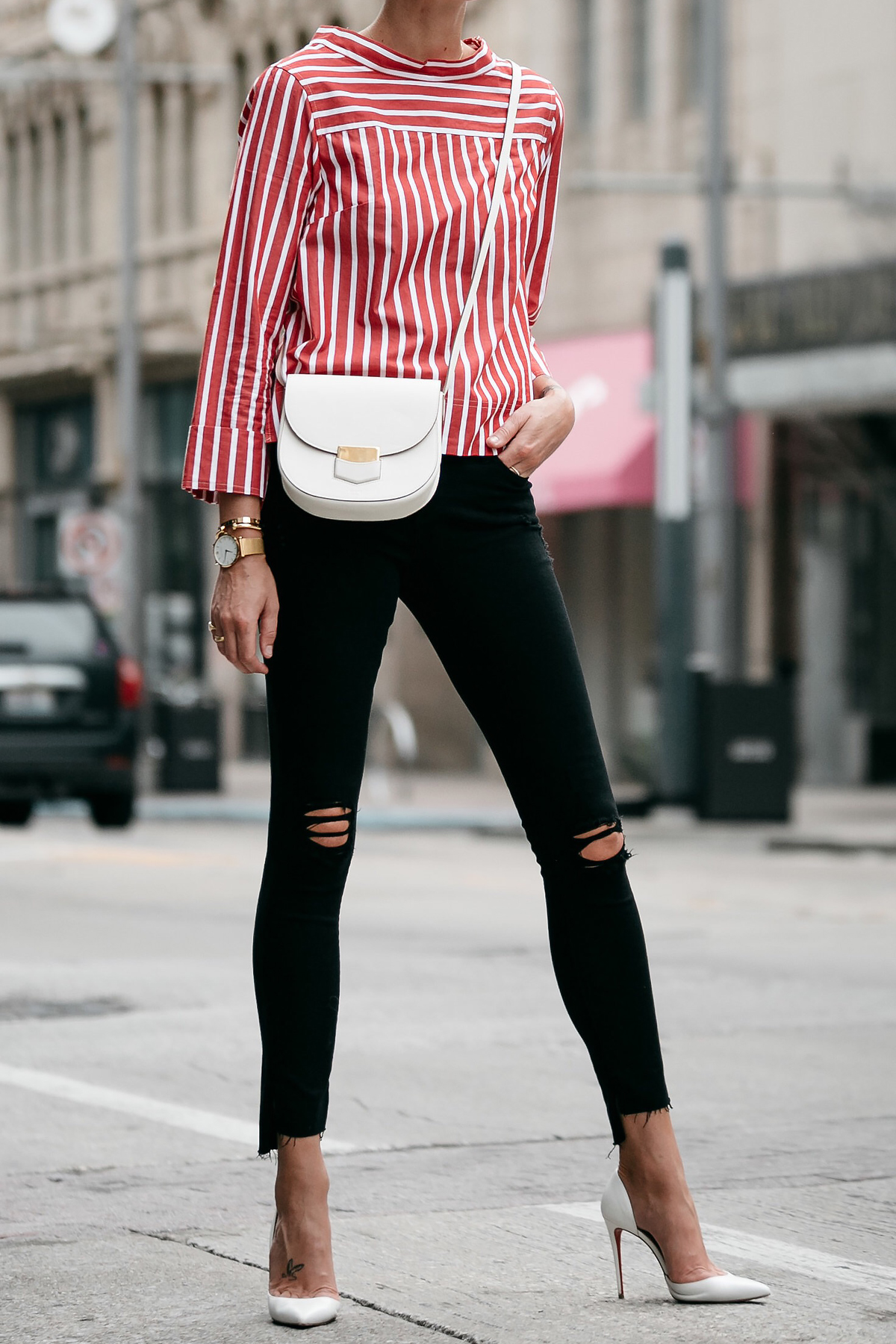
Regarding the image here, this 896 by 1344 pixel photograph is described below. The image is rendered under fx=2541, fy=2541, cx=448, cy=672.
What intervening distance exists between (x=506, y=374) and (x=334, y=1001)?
0.95m

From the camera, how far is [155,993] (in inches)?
313

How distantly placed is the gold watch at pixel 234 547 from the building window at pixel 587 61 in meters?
22.4

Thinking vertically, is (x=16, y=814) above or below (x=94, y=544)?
below

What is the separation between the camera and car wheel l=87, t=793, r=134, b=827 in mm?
17641

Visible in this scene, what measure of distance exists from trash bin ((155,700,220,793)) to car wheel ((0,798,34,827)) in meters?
3.74

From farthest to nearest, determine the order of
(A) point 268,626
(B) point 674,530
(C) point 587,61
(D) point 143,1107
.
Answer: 1. (C) point 587,61
2. (B) point 674,530
3. (D) point 143,1107
4. (A) point 268,626

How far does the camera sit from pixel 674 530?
18000mm

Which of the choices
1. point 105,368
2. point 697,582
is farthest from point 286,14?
point 697,582

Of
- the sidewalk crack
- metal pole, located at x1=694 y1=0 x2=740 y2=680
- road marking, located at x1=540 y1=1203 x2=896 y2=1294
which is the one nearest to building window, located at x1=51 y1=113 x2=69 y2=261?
metal pole, located at x1=694 y1=0 x2=740 y2=680

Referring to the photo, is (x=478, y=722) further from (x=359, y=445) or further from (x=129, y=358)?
(x=129, y=358)

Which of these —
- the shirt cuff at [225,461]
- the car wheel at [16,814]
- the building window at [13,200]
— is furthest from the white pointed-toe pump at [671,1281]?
the building window at [13,200]

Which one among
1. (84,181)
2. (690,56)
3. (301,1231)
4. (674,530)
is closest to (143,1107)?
(301,1231)

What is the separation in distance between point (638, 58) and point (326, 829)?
2223 centimetres

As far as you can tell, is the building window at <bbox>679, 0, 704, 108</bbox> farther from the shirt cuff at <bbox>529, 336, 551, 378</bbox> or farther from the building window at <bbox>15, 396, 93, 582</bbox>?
the shirt cuff at <bbox>529, 336, 551, 378</bbox>
